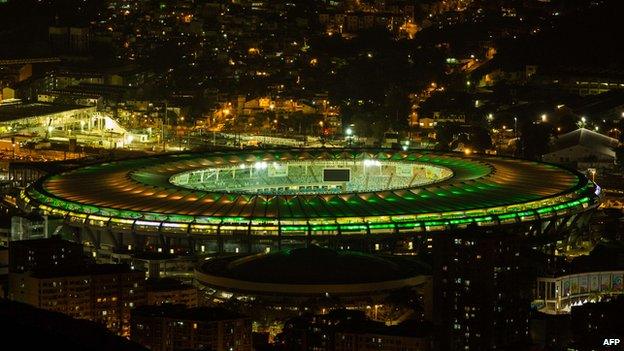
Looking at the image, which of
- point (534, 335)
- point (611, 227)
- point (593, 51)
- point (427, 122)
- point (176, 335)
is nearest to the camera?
point (176, 335)

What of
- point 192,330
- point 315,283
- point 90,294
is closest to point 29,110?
point 315,283

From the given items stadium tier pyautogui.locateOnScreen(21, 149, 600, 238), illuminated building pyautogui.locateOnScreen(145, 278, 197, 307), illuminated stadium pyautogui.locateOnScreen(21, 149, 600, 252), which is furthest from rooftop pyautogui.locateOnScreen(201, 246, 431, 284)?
stadium tier pyautogui.locateOnScreen(21, 149, 600, 238)

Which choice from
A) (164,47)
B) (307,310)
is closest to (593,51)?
(164,47)

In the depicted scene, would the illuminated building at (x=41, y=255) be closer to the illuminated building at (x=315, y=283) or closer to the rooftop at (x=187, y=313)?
the illuminated building at (x=315, y=283)

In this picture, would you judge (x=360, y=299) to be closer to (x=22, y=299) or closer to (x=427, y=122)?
(x=22, y=299)

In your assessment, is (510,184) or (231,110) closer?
(510,184)

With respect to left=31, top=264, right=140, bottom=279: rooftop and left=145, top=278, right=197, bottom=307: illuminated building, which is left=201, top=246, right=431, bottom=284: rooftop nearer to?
left=145, top=278, right=197, bottom=307: illuminated building

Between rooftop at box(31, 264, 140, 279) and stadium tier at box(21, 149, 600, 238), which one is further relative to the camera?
stadium tier at box(21, 149, 600, 238)
